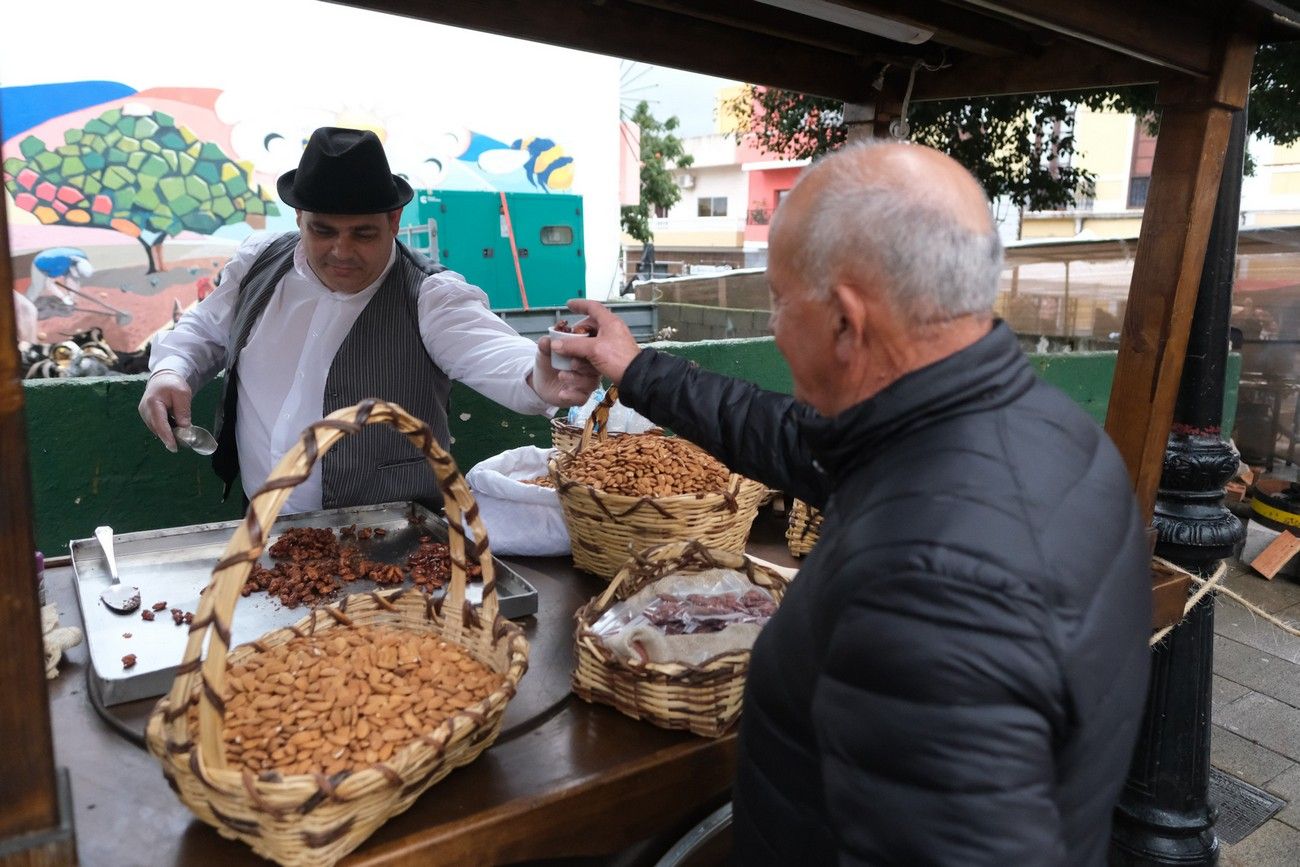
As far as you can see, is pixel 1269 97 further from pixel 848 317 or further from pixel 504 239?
pixel 504 239

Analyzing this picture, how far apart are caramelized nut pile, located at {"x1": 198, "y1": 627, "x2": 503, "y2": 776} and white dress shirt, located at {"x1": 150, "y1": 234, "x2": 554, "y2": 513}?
3.54 ft

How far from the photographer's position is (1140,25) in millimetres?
2020

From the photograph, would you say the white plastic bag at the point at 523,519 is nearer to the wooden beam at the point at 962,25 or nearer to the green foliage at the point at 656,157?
the wooden beam at the point at 962,25

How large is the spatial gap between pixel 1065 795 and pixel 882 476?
0.41 meters

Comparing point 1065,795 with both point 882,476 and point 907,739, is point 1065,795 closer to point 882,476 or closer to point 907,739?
point 907,739

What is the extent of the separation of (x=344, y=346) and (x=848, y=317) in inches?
70.7

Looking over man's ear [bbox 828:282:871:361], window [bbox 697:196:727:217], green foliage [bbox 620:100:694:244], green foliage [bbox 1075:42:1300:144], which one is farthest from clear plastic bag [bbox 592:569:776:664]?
window [bbox 697:196:727:217]

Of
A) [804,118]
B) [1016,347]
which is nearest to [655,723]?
[1016,347]

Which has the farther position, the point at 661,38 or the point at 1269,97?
the point at 1269,97

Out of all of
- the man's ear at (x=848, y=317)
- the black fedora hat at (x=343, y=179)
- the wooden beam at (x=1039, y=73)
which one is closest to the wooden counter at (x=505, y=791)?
the man's ear at (x=848, y=317)

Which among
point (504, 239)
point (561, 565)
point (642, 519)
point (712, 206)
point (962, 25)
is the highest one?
point (712, 206)

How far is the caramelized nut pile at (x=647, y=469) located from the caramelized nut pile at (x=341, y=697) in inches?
26.6

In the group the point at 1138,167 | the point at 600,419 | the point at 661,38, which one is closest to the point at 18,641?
the point at 600,419

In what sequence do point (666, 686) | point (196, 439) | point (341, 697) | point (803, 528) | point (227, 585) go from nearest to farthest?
1. point (227, 585)
2. point (341, 697)
3. point (666, 686)
4. point (803, 528)
5. point (196, 439)
